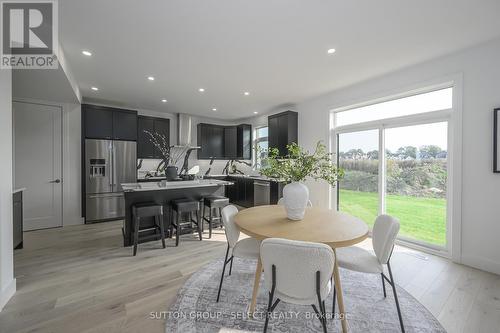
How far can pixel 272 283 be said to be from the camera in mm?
1340

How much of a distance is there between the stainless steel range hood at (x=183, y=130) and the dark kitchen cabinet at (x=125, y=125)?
119 centimetres

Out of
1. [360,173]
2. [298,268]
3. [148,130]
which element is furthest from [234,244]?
[148,130]

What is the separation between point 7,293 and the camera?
1933 mm

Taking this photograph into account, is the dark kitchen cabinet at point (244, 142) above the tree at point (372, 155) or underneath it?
above

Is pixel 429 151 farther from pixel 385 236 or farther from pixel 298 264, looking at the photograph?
pixel 298 264

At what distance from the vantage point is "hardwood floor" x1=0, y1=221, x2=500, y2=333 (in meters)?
1.71

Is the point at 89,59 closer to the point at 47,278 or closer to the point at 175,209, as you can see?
the point at 175,209

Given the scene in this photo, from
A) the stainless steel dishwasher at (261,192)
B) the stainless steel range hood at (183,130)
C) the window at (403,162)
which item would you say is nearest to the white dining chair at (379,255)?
the window at (403,162)

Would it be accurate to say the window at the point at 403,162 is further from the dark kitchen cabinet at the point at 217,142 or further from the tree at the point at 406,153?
the dark kitchen cabinet at the point at 217,142

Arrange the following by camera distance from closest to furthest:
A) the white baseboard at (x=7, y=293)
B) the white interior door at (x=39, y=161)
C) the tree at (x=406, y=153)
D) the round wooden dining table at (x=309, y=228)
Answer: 1. the round wooden dining table at (x=309, y=228)
2. the white baseboard at (x=7, y=293)
3. the tree at (x=406, y=153)
4. the white interior door at (x=39, y=161)

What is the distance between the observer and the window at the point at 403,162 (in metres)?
2.95

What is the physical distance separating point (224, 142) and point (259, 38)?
4386 millimetres

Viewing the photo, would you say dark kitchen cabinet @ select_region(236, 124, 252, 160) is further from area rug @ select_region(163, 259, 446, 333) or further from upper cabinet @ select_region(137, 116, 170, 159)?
area rug @ select_region(163, 259, 446, 333)

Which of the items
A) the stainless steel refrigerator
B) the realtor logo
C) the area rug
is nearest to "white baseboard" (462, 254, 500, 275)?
the area rug
